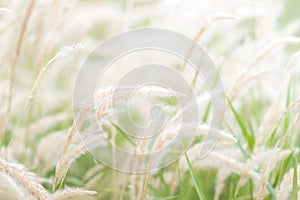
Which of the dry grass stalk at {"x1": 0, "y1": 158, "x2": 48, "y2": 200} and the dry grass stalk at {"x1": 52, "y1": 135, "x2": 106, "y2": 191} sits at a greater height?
the dry grass stalk at {"x1": 52, "y1": 135, "x2": 106, "y2": 191}

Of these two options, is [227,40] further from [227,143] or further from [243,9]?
[227,143]

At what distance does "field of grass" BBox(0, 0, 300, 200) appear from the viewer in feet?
4.34

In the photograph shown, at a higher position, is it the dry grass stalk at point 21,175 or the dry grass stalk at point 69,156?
the dry grass stalk at point 69,156

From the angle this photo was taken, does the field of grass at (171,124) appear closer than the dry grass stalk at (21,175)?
No

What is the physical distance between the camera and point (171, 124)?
145cm

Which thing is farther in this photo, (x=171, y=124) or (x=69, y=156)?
(x=171, y=124)

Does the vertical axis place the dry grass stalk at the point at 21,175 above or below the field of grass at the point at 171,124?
below

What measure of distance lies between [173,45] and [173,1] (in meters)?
0.35

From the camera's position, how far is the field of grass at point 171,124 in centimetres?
132

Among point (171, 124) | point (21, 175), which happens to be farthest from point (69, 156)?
point (171, 124)

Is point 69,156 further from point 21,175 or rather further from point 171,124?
point 171,124

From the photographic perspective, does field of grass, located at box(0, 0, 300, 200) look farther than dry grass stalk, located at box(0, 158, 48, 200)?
Yes

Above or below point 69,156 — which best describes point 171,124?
above

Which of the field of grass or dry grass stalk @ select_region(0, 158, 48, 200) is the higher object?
the field of grass
